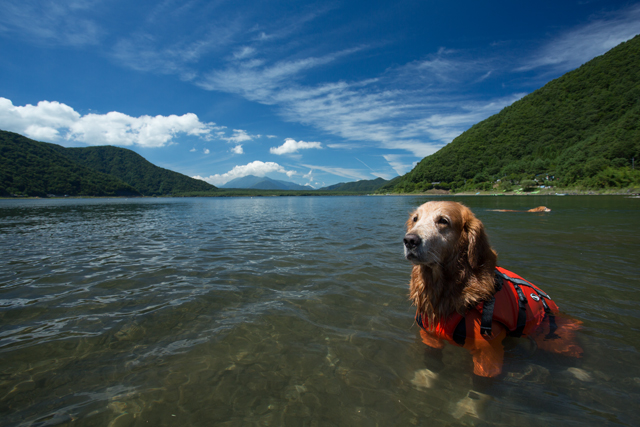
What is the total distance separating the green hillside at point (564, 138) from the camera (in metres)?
77.3

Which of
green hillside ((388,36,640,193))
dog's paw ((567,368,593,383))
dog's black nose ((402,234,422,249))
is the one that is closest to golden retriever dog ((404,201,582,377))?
dog's black nose ((402,234,422,249))

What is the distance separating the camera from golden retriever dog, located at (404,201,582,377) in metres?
3.01

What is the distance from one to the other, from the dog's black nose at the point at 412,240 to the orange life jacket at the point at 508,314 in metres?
1.10

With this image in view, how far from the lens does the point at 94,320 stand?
4.39m

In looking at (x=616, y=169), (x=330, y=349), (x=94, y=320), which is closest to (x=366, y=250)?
(x=330, y=349)

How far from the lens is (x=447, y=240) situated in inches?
125

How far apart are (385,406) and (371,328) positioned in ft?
5.18

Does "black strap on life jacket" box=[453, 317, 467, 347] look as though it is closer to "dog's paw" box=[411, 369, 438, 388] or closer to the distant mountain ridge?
"dog's paw" box=[411, 369, 438, 388]

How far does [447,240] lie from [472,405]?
1.77m

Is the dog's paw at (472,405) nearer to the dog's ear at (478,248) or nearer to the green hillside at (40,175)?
the dog's ear at (478,248)

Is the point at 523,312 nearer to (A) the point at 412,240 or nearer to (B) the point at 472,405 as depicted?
(B) the point at 472,405

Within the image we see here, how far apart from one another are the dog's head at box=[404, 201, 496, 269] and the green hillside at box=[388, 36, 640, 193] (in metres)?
97.3

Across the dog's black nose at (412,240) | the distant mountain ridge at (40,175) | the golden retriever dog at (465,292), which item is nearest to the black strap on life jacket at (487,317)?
the golden retriever dog at (465,292)

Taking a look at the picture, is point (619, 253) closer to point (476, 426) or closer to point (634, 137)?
point (476, 426)
